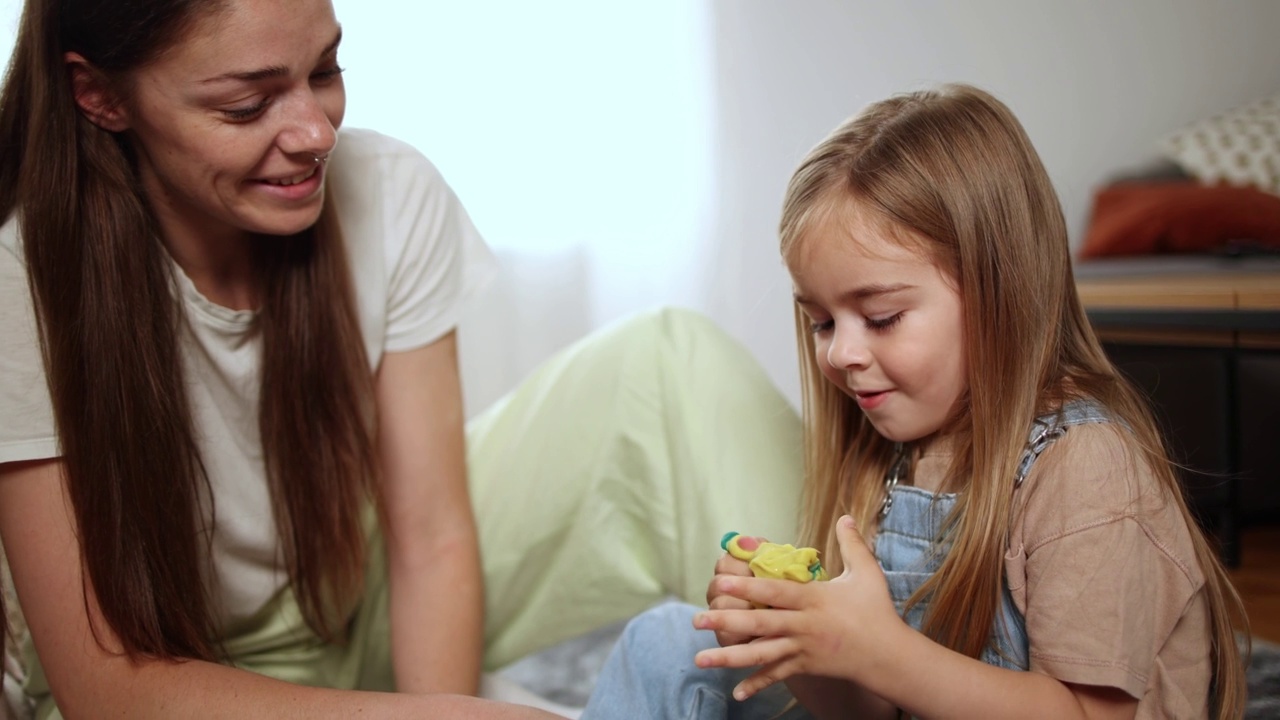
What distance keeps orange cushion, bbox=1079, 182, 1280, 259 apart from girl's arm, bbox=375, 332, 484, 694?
1.95 meters

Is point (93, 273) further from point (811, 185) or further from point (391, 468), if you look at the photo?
point (811, 185)

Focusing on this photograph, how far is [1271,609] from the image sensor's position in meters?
1.78

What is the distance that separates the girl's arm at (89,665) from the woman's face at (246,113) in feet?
→ 0.90

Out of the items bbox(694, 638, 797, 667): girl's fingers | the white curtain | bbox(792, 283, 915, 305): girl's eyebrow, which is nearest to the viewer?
bbox(694, 638, 797, 667): girl's fingers

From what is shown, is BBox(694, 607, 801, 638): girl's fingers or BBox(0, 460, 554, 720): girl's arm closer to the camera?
BBox(694, 607, 801, 638): girl's fingers

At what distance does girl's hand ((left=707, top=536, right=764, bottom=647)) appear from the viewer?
82 centimetres

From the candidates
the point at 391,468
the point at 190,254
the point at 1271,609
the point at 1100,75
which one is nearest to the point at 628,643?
the point at 391,468

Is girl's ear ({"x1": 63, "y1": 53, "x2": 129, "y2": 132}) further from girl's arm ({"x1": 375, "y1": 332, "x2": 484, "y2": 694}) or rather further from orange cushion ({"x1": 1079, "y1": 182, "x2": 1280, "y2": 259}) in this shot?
orange cushion ({"x1": 1079, "y1": 182, "x2": 1280, "y2": 259})

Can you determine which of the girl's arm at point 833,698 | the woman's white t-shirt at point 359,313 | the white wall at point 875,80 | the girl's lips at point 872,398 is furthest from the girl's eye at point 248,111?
the white wall at point 875,80

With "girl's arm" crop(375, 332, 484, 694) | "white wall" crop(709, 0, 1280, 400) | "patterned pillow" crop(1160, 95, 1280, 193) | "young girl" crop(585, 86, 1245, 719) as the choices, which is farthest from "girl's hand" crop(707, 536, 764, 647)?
"patterned pillow" crop(1160, 95, 1280, 193)

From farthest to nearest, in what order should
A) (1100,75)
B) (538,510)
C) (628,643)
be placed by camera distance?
(1100,75), (538,510), (628,643)

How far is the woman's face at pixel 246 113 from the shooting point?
94 centimetres

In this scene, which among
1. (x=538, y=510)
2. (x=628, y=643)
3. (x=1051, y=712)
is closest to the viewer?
(x=1051, y=712)

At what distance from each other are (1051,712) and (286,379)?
77cm
